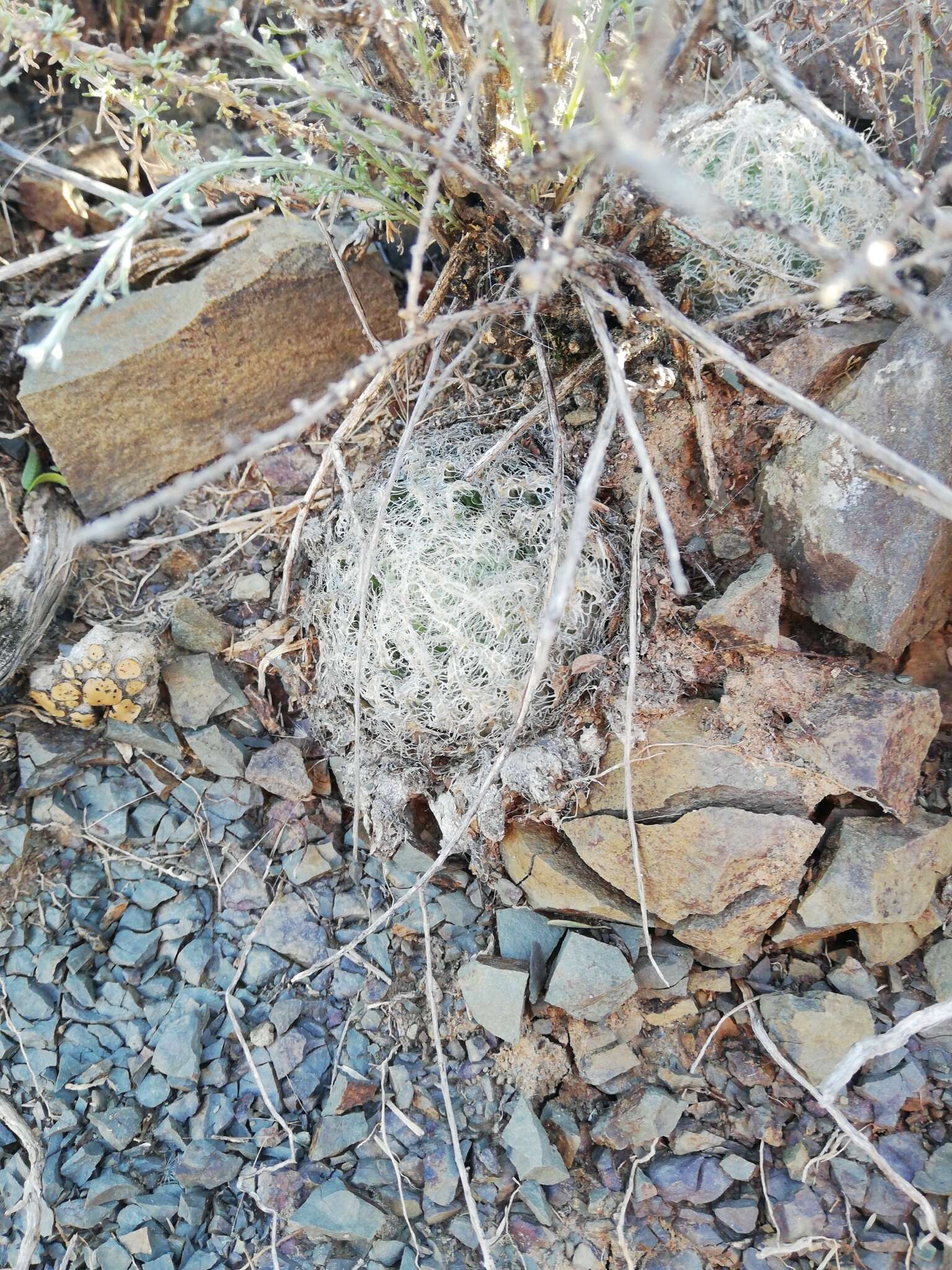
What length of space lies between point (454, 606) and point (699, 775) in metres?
0.57

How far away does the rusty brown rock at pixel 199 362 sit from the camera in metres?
2.20

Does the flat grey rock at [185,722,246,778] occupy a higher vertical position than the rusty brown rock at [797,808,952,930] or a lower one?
lower

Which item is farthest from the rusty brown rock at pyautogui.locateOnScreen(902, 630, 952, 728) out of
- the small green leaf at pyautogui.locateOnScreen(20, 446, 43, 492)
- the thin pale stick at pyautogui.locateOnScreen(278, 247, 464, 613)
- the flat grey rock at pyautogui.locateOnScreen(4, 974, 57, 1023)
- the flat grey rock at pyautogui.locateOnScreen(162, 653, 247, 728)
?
the small green leaf at pyautogui.locateOnScreen(20, 446, 43, 492)

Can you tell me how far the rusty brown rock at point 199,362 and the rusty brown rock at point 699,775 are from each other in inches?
45.8

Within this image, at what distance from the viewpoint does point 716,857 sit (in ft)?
5.94

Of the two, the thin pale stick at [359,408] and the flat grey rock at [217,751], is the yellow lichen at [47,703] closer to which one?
the flat grey rock at [217,751]

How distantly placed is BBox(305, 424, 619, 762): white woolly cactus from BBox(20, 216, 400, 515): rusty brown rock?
51cm

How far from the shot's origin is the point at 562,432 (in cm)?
198

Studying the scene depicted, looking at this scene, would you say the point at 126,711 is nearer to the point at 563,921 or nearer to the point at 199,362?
the point at 199,362

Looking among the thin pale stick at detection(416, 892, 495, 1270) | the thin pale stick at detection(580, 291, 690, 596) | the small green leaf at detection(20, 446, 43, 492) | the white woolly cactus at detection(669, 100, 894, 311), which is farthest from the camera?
the small green leaf at detection(20, 446, 43, 492)

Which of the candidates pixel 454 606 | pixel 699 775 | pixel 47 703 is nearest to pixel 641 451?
pixel 454 606

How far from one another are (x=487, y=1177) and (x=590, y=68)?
5.75 ft

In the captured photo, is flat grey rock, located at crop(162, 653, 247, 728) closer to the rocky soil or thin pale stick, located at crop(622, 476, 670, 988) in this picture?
the rocky soil

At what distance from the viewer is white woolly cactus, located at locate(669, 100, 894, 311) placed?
190 cm
